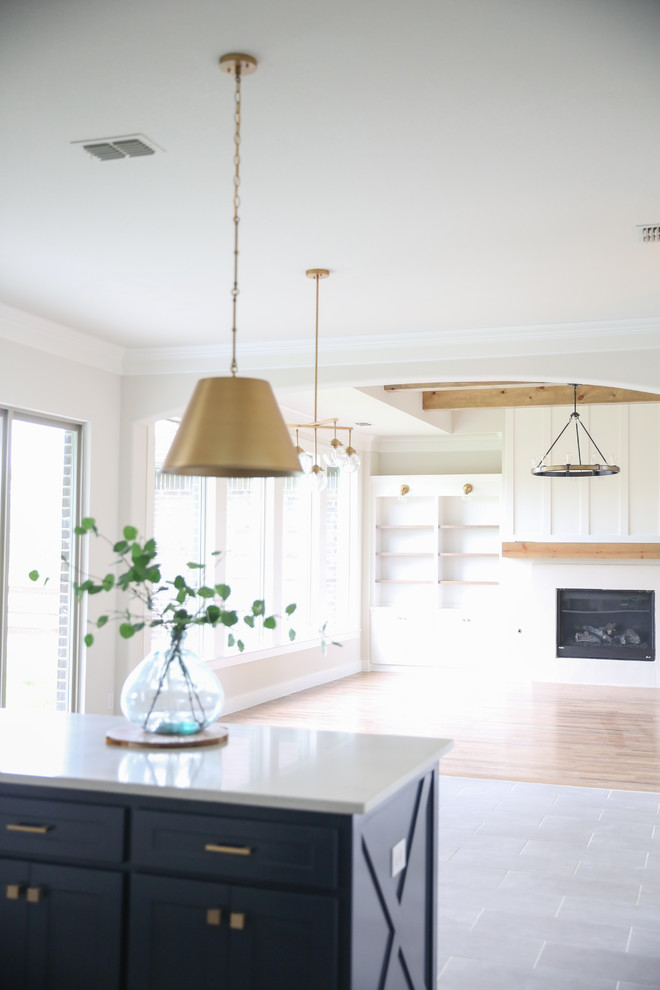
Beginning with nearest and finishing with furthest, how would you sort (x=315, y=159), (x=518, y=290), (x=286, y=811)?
(x=286, y=811), (x=315, y=159), (x=518, y=290)

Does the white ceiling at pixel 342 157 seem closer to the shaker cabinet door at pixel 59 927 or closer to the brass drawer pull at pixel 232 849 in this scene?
the brass drawer pull at pixel 232 849

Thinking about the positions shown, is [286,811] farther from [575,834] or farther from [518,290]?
[518,290]

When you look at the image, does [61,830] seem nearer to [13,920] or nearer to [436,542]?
[13,920]

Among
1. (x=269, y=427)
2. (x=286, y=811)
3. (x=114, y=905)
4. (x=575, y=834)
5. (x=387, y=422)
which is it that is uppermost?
(x=387, y=422)

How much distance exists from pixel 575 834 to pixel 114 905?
328cm

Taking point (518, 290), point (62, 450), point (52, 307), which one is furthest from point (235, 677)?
point (518, 290)

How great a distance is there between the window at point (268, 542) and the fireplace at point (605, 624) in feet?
8.08

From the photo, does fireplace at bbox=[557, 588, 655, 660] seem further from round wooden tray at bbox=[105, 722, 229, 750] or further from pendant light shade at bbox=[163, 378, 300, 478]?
pendant light shade at bbox=[163, 378, 300, 478]

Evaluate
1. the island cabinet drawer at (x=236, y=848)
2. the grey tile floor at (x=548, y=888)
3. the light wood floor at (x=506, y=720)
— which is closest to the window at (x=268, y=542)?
the light wood floor at (x=506, y=720)

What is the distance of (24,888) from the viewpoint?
7.64ft

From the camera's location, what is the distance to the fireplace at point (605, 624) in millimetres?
10312

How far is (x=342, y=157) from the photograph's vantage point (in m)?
3.54

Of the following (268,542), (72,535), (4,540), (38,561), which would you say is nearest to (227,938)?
(4,540)

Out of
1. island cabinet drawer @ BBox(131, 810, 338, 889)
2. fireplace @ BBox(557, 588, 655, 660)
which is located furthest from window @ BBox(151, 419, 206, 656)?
island cabinet drawer @ BBox(131, 810, 338, 889)
